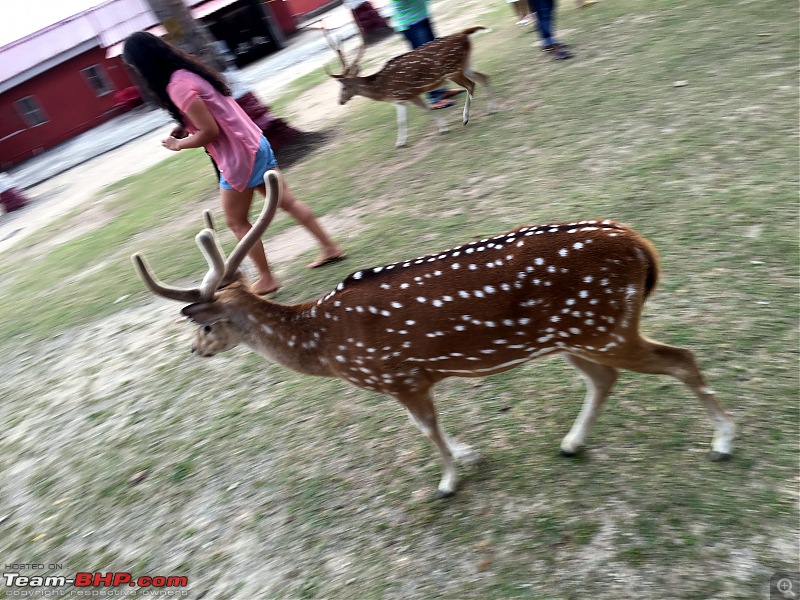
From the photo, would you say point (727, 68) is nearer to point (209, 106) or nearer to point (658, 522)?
point (209, 106)

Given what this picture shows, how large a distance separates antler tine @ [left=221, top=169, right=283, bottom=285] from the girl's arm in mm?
1367

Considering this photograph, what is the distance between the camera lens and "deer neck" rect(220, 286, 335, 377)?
326 centimetres

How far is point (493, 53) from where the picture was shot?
993cm

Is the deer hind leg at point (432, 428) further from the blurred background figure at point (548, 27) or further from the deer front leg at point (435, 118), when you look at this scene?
the blurred background figure at point (548, 27)

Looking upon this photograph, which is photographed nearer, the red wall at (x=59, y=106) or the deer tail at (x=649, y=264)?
the deer tail at (x=649, y=264)

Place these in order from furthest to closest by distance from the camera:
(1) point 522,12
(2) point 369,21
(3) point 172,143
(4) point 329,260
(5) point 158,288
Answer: (2) point 369,21 < (1) point 522,12 < (4) point 329,260 < (3) point 172,143 < (5) point 158,288

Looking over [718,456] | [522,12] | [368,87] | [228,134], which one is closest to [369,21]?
[522,12]

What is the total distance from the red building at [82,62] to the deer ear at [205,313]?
2026 cm

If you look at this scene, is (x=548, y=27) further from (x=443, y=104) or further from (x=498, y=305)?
(x=498, y=305)

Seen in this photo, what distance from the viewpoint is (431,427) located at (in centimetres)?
304

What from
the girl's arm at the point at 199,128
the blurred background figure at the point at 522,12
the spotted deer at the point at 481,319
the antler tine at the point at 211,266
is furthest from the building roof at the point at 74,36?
the spotted deer at the point at 481,319

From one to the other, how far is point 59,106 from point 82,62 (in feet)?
5.84

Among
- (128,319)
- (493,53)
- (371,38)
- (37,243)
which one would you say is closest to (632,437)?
(128,319)

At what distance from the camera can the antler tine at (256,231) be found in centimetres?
336
